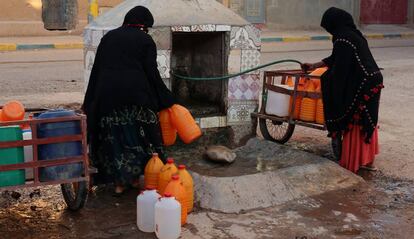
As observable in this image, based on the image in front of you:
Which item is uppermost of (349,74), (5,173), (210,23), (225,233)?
(210,23)

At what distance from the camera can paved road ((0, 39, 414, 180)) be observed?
7.11 m

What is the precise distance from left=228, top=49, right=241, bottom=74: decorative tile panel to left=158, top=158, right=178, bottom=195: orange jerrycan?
6.08ft

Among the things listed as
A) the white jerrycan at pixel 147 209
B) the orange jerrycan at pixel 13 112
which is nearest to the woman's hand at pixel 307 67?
the white jerrycan at pixel 147 209

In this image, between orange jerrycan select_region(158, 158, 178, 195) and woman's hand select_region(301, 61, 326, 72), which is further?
woman's hand select_region(301, 61, 326, 72)

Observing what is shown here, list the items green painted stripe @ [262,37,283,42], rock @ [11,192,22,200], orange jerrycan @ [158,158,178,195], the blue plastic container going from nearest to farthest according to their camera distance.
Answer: the blue plastic container → orange jerrycan @ [158,158,178,195] → rock @ [11,192,22,200] → green painted stripe @ [262,37,283,42]

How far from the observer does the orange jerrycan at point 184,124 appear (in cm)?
506

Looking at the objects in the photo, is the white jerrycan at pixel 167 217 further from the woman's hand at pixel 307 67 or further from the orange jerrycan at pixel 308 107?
the woman's hand at pixel 307 67

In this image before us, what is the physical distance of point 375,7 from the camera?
2598 cm

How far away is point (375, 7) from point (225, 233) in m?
23.3

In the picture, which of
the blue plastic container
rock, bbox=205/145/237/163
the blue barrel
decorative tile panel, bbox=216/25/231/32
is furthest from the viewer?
decorative tile panel, bbox=216/25/231/32

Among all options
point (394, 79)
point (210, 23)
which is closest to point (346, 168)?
point (210, 23)

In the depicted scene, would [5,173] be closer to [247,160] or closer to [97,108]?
[97,108]

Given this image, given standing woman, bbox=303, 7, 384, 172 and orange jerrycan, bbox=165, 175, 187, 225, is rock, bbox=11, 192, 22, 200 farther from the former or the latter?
standing woman, bbox=303, 7, 384, 172

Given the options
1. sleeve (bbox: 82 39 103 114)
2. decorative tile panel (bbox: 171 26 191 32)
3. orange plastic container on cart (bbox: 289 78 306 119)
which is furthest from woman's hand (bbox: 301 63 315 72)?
sleeve (bbox: 82 39 103 114)
